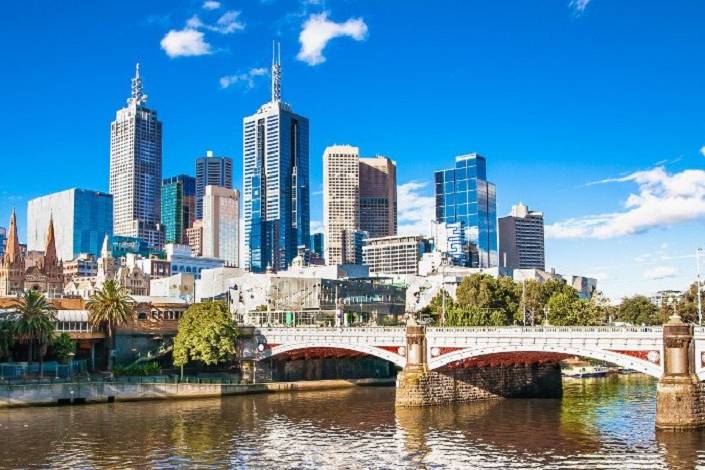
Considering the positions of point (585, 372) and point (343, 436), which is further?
point (585, 372)

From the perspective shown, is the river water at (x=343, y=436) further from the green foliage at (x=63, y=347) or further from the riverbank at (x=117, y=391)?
the green foliage at (x=63, y=347)

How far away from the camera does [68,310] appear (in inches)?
5295

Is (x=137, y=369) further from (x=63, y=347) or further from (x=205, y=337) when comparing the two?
(x=63, y=347)

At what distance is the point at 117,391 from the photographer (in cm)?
11488

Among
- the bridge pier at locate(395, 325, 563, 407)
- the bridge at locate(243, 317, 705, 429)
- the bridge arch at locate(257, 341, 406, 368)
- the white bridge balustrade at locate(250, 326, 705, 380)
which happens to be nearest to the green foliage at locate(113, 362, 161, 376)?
the bridge at locate(243, 317, 705, 429)

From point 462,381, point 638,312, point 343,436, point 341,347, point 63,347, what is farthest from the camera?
point 638,312

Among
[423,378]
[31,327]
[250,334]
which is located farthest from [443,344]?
[31,327]

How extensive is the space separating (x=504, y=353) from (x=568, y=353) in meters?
10.6

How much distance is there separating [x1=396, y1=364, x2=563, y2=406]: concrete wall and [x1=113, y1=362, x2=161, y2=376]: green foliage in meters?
38.7

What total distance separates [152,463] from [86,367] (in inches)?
2423

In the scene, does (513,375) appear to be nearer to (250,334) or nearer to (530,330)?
(530,330)

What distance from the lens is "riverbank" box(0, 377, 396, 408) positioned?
355 ft

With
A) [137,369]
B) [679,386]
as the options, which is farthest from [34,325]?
[679,386]

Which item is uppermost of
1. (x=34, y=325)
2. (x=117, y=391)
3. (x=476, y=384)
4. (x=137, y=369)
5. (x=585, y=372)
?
(x=34, y=325)
